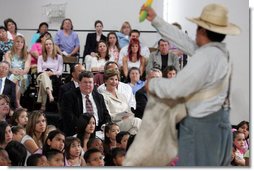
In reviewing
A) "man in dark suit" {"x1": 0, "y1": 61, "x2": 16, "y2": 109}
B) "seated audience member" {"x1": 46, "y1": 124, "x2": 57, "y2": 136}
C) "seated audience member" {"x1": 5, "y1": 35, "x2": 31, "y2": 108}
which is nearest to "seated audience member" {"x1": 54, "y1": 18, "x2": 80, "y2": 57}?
"seated audience member" {"x1": 5, "y1": 35, "x2": 31, "y2": 108}

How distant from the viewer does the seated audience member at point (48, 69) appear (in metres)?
5.15

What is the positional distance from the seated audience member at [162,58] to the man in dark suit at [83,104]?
0.46m

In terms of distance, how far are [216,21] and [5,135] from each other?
5.94ft

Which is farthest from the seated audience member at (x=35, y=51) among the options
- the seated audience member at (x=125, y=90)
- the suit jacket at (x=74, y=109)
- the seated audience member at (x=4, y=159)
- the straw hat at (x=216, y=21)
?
the straw hat at (x=216, y=21)

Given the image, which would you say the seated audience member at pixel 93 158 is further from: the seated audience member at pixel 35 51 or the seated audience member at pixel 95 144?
the seated audience member at pixel 35 51

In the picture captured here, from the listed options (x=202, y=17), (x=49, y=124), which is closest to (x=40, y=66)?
(x=49, y=124)

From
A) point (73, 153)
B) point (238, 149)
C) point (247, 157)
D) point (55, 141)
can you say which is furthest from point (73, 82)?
point (247, 157)

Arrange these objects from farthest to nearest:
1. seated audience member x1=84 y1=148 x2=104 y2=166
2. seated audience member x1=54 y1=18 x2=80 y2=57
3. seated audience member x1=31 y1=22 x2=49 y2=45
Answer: seated audience member x1=54 y1=18 x2=80 y2=57 < seated audience member x1=31 y1=22 x2=49 y2=45 < seated audience member x1=84 y1=148 x2=104 y2=166

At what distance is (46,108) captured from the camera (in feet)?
16.3

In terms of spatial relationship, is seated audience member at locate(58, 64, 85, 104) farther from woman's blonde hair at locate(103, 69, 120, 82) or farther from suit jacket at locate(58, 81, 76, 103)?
woman's blonde hair at locate(103, 69, 120, 82)

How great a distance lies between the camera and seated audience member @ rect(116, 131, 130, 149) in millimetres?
4352

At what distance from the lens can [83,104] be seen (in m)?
4.60

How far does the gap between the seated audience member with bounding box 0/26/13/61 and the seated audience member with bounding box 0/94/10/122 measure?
2.02 feet

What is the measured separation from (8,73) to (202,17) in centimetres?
242
